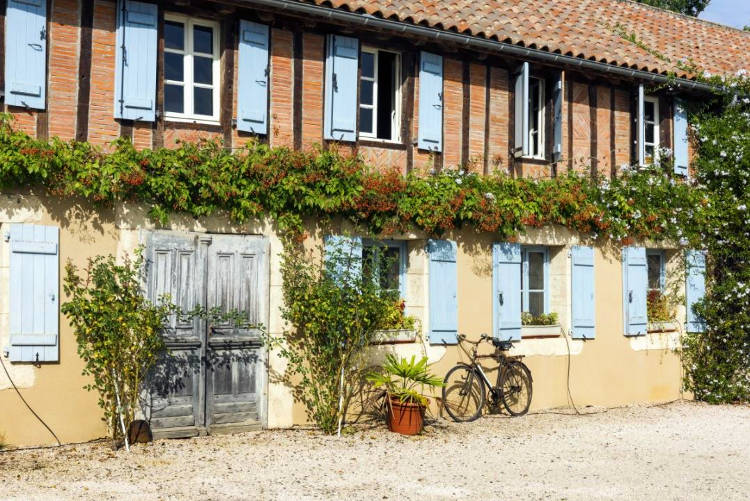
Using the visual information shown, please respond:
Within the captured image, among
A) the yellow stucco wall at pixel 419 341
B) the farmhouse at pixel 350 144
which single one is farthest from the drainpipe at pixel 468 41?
the yellow stucco wall at pixel 419 341

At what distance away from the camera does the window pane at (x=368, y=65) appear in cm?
981

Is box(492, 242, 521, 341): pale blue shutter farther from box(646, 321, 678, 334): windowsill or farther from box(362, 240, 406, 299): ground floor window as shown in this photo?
box(646, 321, 678, 334): windowsill

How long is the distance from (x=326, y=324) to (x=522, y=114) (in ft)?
12.3

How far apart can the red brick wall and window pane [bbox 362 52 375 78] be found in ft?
0.79

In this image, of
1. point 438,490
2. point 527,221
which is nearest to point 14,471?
point 438,490

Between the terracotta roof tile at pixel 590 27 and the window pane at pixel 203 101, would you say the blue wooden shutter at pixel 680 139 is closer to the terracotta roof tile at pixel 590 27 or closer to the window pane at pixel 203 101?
the terracotta roof tile at pixel 590 27

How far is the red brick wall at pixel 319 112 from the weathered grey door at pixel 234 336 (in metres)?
1.16

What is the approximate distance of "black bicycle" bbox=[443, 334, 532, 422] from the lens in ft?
32.0

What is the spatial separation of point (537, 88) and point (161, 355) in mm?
6139

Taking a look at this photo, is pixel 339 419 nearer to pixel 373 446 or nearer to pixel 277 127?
pixel 373 446

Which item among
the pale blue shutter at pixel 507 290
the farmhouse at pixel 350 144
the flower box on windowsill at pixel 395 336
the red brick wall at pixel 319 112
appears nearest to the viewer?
the farmhouse at pixel 350 144

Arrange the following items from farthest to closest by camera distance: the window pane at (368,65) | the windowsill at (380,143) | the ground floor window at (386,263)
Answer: the window pane at (368,65), the windowsill at (380,143), the ground floor window at (386,263)

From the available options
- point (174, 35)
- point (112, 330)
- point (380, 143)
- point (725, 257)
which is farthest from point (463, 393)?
point (174, 35)

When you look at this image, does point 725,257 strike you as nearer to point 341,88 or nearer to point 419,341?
point 419,341
